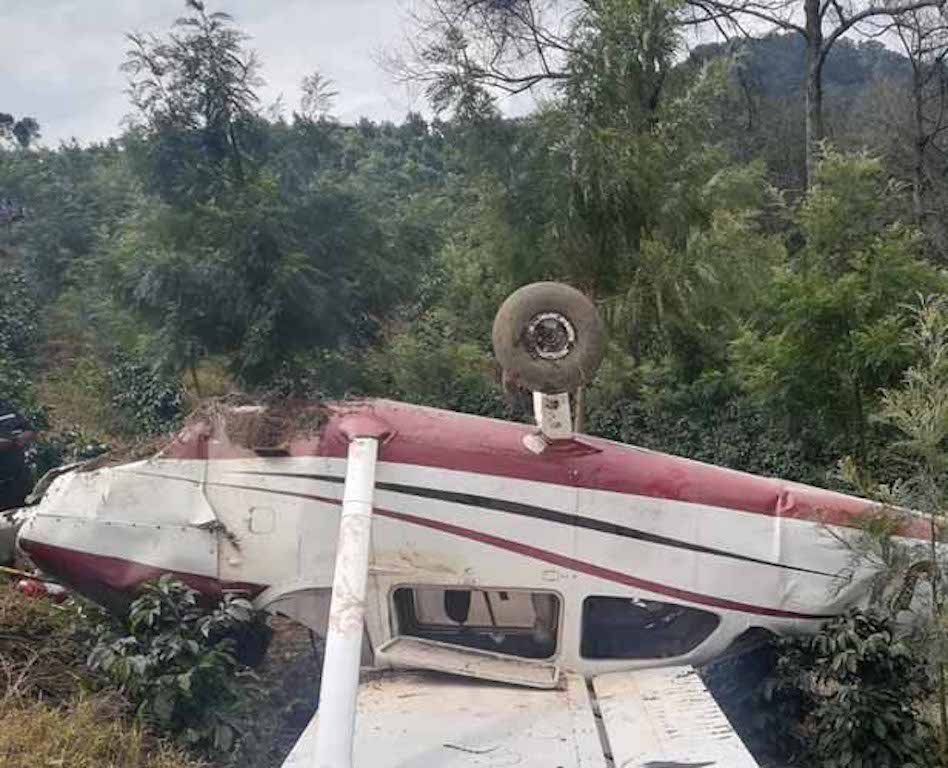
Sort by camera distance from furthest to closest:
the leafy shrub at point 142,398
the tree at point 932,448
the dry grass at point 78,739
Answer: the leafy shrub at point 142,398 < the tree at point 932,448 < the dry grass at point 78,739

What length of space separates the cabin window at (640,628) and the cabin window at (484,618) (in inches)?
9.4

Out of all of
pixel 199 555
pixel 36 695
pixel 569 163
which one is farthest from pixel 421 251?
pixel 36 695

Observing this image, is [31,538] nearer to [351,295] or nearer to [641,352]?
[351,295]

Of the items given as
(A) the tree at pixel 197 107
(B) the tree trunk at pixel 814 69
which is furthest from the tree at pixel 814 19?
(A) the tree at pixel 197 107

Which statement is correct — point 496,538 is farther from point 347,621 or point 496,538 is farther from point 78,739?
point 78,739

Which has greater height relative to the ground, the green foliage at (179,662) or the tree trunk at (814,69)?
the tree trunk at (814,69)

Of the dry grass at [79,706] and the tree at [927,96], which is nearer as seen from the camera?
the dry grass at [79,706]

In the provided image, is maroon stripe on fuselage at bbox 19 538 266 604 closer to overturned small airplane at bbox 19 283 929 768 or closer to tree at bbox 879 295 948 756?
overturned small airplane at bbox 19 283 929 768

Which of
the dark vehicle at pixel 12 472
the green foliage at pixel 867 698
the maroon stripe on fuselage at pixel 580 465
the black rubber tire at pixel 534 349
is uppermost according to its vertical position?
the black rubber tire at pixel 534 349

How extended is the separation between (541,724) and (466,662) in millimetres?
840

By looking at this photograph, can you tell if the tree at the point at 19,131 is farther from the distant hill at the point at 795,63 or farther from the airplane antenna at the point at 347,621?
the airplane antenna at the point at 347,621

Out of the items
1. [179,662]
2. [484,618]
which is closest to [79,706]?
[179,662]

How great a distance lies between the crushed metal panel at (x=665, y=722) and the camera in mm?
4770

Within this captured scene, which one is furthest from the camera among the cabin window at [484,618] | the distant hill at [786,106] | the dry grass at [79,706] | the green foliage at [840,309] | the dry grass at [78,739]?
the distant hill at [786,106]
